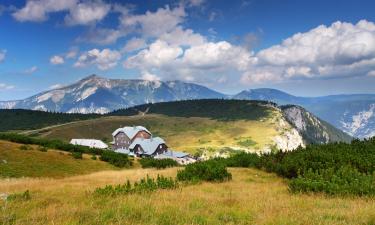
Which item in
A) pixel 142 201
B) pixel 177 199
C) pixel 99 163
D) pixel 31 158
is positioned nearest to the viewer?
pixel 142 201

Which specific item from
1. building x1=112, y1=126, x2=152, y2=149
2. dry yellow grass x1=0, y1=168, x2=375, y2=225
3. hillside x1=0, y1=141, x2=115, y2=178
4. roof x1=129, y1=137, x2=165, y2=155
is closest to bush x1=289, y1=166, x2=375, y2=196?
dry yellow grass x1=0, y1=168, x2=375, y2=225

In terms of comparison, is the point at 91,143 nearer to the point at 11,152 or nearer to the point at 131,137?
the point at 131,137

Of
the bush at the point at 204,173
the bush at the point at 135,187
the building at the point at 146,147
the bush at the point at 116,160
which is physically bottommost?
the building at the point at 146,147

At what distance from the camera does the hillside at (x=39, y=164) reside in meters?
34.0

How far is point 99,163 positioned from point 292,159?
2892 cm

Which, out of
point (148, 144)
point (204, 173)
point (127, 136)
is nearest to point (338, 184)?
point (204, 173)

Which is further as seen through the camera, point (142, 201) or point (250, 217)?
point (142, 201)

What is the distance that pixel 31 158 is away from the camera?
38438 millimetres

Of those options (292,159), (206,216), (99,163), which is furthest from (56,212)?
(99,163)

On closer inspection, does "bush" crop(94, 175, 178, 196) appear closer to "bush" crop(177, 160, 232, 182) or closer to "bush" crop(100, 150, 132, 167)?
"bush" crop(177, 160, 232, 182)

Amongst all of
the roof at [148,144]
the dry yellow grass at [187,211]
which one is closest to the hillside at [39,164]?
the dry yellow grass at [187,211]

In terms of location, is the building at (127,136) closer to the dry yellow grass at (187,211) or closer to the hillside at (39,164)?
the hillside at (39,164)

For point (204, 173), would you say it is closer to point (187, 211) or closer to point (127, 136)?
point (187, 211)

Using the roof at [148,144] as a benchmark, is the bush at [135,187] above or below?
above
